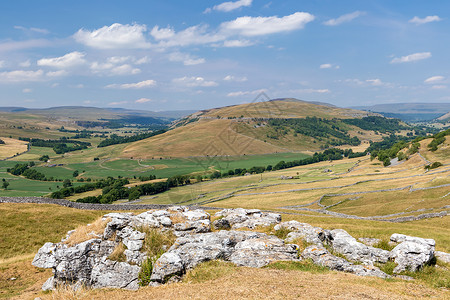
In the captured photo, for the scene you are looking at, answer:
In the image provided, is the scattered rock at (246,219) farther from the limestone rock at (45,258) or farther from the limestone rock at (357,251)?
the limestone rock at (45,258)

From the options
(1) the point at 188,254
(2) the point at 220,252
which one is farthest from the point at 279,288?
(1) the point at 188,254

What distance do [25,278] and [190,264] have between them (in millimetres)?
→ 14733

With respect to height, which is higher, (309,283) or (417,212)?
(309,283)

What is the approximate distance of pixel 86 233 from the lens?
20609mm

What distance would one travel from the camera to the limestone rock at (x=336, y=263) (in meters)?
15.9

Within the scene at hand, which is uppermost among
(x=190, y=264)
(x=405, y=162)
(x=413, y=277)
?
(x=190, y=264)

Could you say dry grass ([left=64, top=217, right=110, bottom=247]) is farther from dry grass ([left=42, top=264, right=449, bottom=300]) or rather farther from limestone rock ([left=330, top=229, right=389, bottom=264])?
limestone rock ([left=330, top=229, right=389, bottom=264])

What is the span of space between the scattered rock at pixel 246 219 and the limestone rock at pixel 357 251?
6120 mm

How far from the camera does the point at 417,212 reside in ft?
161

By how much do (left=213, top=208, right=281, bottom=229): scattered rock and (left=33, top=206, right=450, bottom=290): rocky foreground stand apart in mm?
3136

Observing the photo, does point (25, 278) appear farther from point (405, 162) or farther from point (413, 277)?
point (405, 162)

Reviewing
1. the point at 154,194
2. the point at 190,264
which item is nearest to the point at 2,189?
the point at 154,194

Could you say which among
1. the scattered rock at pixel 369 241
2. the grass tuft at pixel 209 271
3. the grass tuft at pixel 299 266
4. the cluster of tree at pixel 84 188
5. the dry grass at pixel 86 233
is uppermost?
the dry grass at pixel 86 233

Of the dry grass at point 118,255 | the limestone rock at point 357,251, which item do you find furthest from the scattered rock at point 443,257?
the dry grass at point 118,255
